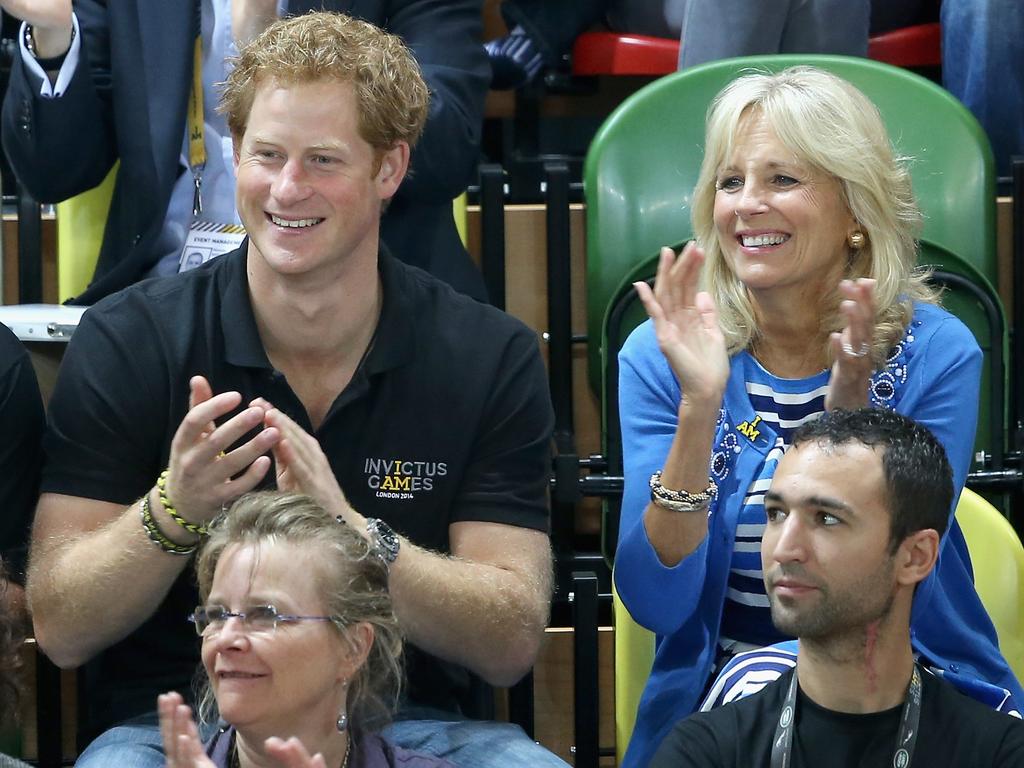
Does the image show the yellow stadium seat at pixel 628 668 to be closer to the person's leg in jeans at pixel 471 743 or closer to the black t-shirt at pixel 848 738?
the person's leg in jeans at pixel 471 743

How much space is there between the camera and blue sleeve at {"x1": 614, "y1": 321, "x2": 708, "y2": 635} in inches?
78.4

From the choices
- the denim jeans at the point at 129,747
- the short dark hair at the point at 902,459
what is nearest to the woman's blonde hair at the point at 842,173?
the short dark hair at the point at 902,459

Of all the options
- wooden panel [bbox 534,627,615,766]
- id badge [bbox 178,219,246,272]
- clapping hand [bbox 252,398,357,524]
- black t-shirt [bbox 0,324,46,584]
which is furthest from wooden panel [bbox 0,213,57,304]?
clapping hand [bbox 252,398,357,524]

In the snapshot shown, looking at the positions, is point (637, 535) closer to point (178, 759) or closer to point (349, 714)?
point (349, 714)

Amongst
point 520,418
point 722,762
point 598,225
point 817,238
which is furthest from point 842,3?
point 722,762

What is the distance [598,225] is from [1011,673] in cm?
94

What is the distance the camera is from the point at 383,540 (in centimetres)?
181

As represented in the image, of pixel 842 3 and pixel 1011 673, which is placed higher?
pixel 842 3

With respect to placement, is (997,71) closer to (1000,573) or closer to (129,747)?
(1000,573)

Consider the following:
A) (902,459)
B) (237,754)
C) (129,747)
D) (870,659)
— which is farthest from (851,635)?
(129,747)

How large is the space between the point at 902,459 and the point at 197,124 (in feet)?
4.05

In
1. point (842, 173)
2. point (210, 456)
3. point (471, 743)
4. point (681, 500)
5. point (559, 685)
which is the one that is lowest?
point (559, 685)

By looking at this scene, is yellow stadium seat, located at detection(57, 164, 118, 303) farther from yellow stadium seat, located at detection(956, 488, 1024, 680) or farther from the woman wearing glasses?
yellow stadium seat, located at detection(956, 488, 1024, 680)

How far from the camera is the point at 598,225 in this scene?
264cm
